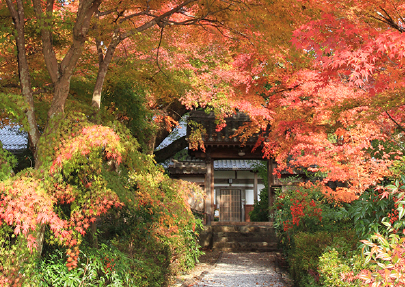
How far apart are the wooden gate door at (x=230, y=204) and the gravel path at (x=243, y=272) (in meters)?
8.70

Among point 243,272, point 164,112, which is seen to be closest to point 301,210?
point 243,272

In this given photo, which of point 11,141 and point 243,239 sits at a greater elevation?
point 11,141

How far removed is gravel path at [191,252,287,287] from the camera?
8.09 m

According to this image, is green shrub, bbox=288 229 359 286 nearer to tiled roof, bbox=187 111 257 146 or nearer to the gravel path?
the gravel path

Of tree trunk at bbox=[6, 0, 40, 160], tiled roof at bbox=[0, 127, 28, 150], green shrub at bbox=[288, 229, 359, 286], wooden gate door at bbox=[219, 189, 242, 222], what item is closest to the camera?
tree trunk at bbox=[6, 0, 40, 160]

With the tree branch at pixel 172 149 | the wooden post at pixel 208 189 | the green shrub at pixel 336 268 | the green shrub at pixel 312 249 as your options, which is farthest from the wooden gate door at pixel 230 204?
the green shrub at pixel 336 268

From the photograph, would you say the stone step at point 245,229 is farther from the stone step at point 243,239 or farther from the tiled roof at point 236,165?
the tiled roof at point 236,165

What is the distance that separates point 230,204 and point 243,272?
12.1 m

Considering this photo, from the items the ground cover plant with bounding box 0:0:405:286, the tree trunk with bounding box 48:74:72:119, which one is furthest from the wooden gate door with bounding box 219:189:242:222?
the tree trunk with bounding box 48:74:72:119

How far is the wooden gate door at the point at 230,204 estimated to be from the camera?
2153 centimetres

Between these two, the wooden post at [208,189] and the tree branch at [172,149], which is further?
the wooden post at [208,189]

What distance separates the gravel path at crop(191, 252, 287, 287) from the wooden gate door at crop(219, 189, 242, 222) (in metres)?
8.70

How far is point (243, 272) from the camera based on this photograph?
952 cm

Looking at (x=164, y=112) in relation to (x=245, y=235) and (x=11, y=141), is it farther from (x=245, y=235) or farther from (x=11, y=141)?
(x=11, y=141)
